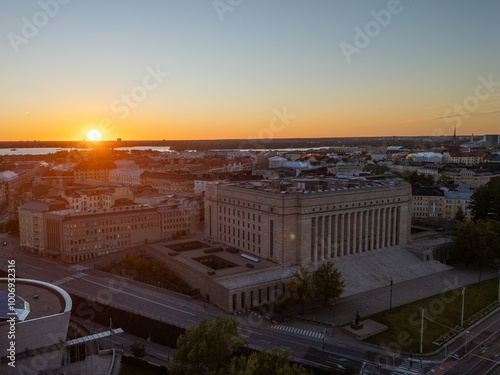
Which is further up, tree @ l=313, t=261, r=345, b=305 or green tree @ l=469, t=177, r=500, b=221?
green tree @ l=469, t=177, r=500, b=221

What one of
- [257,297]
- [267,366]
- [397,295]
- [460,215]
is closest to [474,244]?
[397,295]

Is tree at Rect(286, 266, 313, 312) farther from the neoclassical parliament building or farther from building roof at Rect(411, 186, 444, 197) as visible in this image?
building roof at Rect(411, 186, 444, 197)

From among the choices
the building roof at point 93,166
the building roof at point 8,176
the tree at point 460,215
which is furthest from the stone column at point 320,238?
the building roof at point 93,166

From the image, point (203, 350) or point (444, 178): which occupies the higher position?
point (444, 178)

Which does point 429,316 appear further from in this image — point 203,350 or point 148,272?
point 148,272

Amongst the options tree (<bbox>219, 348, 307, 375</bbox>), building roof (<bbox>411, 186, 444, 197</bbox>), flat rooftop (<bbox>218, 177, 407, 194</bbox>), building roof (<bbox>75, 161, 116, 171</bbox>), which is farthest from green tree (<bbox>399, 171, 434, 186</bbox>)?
tree (<bbox>219, 348, 307, 375</bbox>)

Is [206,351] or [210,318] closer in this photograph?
[206,351]
